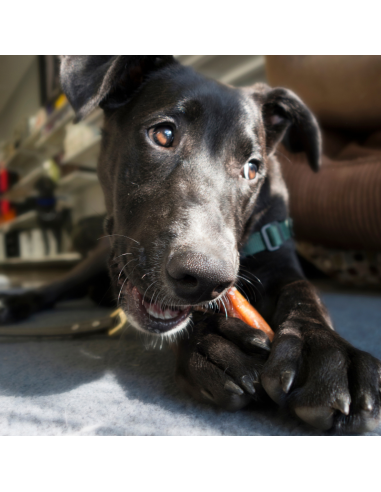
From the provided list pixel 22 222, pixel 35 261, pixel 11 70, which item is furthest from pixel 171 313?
pixel 22 222

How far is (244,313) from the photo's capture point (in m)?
1.05

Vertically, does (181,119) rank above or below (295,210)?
above

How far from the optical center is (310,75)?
6.23ft

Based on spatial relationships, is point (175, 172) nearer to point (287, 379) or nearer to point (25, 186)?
point (287, 379)

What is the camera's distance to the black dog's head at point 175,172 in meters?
0.89

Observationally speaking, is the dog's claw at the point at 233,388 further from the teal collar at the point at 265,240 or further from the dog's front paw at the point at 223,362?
the teal collar at the point at 265,240

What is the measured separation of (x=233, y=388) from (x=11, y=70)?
182 cm

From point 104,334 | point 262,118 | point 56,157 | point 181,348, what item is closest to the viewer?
point 181,348

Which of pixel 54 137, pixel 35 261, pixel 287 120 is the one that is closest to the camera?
pixel 287 120

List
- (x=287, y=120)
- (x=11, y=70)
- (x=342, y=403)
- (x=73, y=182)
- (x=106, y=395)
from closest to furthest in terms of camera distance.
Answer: (x=342, y=403), (x=106, y=395), (x=287, y=120), (x=11, y=70), (x=73, y=182)

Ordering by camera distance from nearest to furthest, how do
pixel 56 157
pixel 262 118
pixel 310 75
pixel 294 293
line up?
pixel 294 293 < pixel 262 118 < pixel 310 75 < pixel 56 157
